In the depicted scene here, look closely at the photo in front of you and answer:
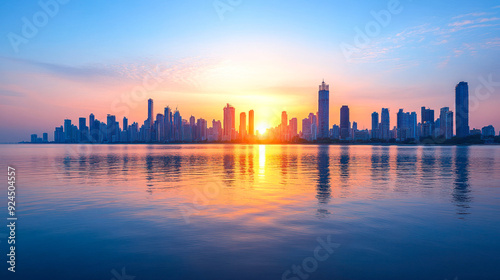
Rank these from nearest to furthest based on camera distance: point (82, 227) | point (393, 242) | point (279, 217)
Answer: point (393, 242), point (82, 227), point (279, 217)

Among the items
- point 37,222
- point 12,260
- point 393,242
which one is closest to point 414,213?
point 393,242

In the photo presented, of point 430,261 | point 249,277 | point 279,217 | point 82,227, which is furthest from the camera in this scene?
point 279,217

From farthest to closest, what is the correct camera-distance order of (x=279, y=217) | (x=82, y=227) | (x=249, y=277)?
1. (x=279, y=217)
2. (x=82, y=227)
3. (x=249, y=277)

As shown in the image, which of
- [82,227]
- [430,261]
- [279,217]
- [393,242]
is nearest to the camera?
[430,261]

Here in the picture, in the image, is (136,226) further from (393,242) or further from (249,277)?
(393,242)

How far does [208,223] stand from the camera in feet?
63.3

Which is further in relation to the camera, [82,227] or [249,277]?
[82,227]

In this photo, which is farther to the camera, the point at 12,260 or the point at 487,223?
the point at 487,223

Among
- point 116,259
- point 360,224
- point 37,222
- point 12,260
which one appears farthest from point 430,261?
point 37,222

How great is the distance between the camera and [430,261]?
13.3 m

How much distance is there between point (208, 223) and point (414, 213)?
1482 centimetres

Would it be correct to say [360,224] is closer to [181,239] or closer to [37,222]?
[181,239]

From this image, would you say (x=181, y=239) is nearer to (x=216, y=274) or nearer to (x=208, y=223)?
(x=208, y=223)

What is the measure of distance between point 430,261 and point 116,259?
13878 mm
